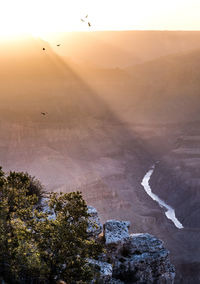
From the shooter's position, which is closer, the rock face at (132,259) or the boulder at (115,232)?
the rock face at (132,259)

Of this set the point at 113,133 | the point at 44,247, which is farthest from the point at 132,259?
the point at 113,133

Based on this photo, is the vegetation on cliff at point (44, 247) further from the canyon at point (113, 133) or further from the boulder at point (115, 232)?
the canyon at point (113, 133)

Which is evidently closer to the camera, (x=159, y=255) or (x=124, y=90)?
(x=159, y=255)

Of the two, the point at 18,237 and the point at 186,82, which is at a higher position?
the point at 186,82

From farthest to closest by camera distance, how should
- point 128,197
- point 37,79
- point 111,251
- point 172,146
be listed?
point 37,79
point 172,146
point 128,197
point 111,251

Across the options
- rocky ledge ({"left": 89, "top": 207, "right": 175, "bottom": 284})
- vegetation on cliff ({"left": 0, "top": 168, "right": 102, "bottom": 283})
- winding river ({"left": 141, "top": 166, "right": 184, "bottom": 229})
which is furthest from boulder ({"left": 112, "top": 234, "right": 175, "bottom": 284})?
winding river ({"left": 141, "top": 166, "right": 184, "bottom": 229})

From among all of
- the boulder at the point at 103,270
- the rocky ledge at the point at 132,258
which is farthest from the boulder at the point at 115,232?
the boulder at the point at 103,270

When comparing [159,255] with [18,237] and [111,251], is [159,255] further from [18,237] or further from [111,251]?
[18,237]

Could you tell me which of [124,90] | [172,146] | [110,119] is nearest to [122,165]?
[172,146]
